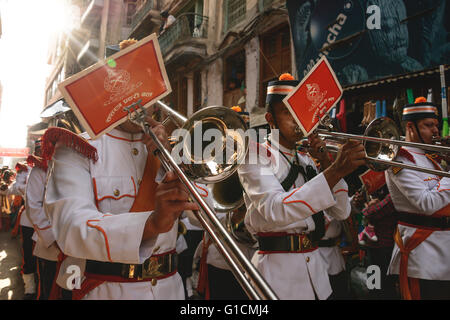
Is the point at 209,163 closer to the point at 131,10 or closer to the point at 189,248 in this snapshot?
the point at 189,248

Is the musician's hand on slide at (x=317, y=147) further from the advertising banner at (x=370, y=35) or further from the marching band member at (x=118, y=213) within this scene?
the advertising banner at (x=370, y=35)

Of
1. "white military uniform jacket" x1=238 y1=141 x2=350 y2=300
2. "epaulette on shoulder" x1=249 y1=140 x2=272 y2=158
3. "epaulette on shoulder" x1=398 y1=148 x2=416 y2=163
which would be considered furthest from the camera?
"epaulette on shoulder" x1=398 y1=148 x2=416 y2=163

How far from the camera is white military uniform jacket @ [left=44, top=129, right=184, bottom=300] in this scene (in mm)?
1231

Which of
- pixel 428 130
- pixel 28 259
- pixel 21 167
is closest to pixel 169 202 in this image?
pixel 428 130

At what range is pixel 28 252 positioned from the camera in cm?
520

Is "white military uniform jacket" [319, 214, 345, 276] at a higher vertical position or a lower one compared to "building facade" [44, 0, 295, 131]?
lower

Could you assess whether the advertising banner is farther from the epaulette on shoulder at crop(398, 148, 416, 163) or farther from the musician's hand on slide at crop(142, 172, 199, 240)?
the musician's hand on slide at crop(142, 172, 199, 240)

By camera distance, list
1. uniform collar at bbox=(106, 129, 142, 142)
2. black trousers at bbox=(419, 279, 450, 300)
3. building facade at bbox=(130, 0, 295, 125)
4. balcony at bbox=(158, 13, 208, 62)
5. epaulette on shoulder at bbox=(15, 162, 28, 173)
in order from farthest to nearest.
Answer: balcony at bbox=(158, 13, 208, 62) < building facade at bbox=(130, 0, 295, 125) < epaulette on shoulder at bbox=(15, 162, 28, 173) < black trousers at bbox=(419, 279, 450, 300) < uniform collar at bbox=(106, 129, 142, 142)

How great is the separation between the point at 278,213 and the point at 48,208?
1288 millimetres

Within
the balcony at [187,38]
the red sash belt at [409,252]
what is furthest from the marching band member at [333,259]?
the balcony at [187,38]

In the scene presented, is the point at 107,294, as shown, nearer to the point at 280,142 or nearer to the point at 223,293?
the point at 280,142

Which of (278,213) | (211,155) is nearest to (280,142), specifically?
(278,213)

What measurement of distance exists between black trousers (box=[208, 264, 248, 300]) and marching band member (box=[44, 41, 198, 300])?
157cm

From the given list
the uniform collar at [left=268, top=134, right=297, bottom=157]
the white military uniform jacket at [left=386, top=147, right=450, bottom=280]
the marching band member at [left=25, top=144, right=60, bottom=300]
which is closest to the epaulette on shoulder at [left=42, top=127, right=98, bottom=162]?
the uniform collar at [left=268, top=134, right=297, bottom=157]
